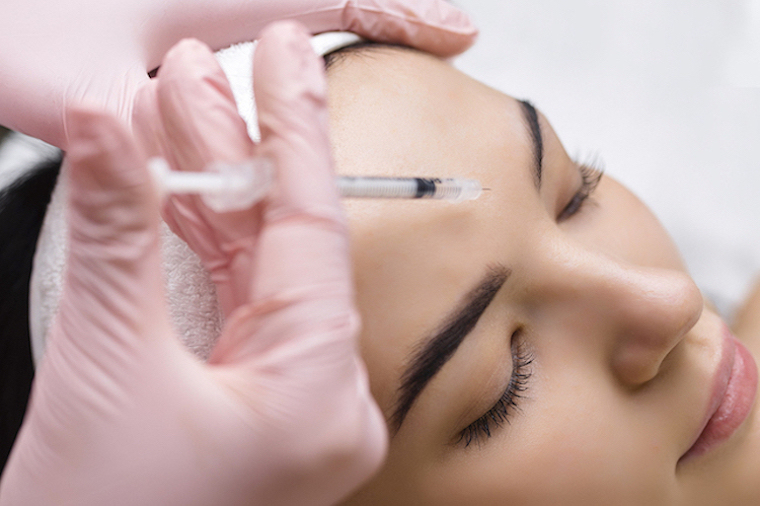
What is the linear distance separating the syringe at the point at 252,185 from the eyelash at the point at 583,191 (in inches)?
11.4

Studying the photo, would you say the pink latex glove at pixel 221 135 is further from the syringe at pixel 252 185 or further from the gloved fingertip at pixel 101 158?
the gloved fingertip at pixel 101 158

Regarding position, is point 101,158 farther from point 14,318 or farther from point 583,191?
point 583,191

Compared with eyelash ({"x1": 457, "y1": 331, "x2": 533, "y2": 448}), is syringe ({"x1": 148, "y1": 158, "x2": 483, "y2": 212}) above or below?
above

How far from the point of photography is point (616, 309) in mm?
755

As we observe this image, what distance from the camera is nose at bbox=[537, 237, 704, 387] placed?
2.43ft

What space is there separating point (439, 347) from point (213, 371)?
0.82 feet

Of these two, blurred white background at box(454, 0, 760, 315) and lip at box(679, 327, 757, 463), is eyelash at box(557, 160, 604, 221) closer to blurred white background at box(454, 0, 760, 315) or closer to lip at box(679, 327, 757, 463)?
lip at box(679, 327, 757, 463)

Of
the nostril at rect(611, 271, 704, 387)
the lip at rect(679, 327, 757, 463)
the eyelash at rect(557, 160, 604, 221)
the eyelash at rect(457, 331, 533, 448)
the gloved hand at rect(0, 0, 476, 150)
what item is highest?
the gloved hand at rect(0, 0, 476, 150)

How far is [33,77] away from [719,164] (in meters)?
→ 1.43

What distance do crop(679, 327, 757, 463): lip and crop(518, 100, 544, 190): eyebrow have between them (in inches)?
14.6

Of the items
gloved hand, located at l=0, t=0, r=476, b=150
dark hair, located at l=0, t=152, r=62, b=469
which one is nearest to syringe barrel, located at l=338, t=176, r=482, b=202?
gloved hand, located at l=0, t=0, r=476, b=150

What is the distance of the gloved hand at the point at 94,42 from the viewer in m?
0.79

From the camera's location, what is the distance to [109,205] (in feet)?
1.50

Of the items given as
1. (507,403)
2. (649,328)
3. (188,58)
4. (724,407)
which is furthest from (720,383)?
(188,58)
